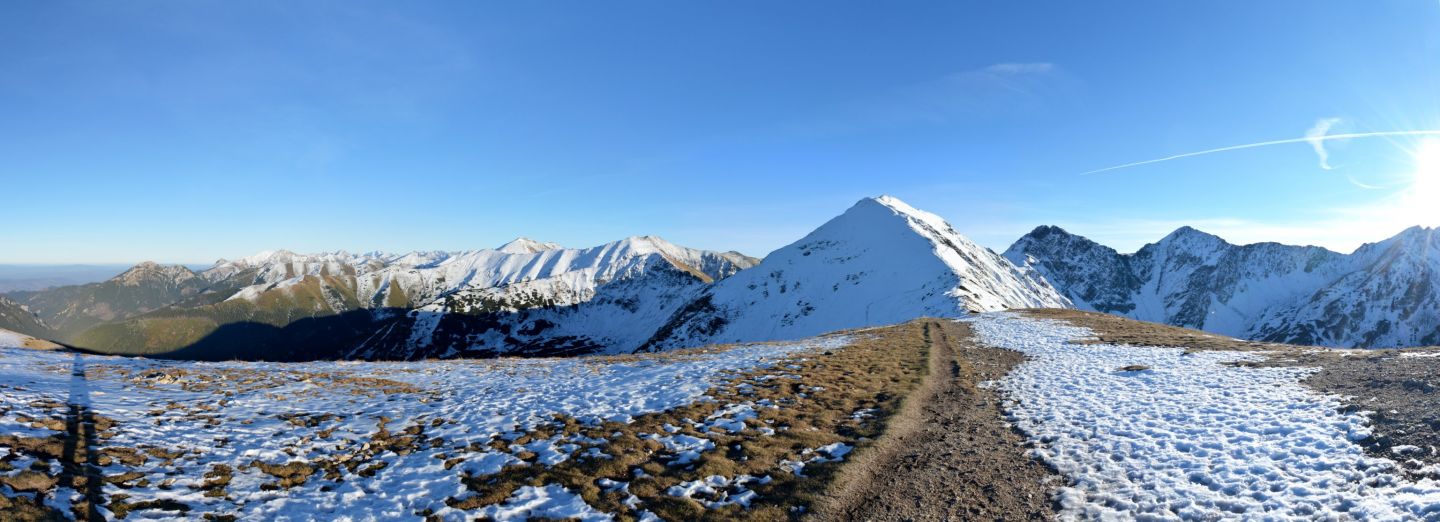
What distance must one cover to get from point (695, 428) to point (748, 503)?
5.45m

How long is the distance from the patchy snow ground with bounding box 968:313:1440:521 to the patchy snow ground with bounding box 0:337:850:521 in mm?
9946

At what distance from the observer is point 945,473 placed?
13.6 meters

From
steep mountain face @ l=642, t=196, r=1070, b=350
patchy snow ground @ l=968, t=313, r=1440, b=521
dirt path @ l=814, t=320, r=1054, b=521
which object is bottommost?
dirt path @ l=814, t=320, r=1054, b=521

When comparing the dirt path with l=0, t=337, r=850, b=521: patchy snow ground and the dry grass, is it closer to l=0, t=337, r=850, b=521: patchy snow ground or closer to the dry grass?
the dry grass

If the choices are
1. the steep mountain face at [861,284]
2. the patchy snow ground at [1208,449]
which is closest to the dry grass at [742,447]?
→ the patchy snow ground at [1208,449]

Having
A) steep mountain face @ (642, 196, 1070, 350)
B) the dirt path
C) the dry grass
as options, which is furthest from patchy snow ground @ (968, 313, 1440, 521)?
steep mountain face @ (642, 196, 1070, 350)

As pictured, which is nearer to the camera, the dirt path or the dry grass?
the dirt path

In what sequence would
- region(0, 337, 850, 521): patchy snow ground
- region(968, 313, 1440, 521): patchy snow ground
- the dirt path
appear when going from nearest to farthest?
1. region(968, 313, 1440, 521): patchy snow ground
2. the dirt path
3. region(0, 337, 850, 521): patchy snow ground

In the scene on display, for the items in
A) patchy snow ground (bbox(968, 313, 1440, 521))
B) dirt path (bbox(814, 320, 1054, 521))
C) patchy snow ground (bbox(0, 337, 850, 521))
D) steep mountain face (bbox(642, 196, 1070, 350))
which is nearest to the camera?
patchy snow ground (bbox(968, 313, 1440, 521))

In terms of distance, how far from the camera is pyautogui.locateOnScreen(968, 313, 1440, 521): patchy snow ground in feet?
35.7

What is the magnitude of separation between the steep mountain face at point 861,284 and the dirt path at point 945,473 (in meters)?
71.6

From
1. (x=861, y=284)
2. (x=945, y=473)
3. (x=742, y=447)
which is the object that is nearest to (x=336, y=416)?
(x=742, y=447)

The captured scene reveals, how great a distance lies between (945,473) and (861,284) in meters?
127

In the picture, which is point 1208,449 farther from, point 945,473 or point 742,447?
point 742,447
